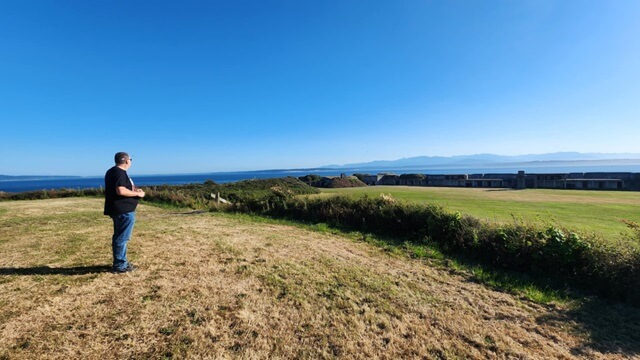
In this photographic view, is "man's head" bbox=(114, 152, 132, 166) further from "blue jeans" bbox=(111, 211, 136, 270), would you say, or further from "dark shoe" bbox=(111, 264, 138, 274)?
"dark shoe" bbox=(111, 264, 138, 274)

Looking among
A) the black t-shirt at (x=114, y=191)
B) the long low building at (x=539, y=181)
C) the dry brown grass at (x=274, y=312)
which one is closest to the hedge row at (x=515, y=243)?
the dry brown grass at (x=274, y=312)

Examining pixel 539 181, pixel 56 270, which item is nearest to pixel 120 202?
pixel 56 270

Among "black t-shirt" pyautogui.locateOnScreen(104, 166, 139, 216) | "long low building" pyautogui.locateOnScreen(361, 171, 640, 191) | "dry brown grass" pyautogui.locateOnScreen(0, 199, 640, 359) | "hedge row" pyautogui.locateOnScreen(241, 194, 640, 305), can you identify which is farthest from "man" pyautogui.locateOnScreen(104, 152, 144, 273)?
"long low building" pyautogui.locateOnScreen(361, 171, 640, 191)

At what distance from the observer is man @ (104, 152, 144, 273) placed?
436 centimetres

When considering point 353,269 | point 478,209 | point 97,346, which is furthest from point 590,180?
point 97,346

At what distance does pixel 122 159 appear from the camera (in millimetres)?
4539

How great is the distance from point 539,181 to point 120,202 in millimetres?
22843

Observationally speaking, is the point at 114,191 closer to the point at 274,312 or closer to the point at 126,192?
the point at 126,192

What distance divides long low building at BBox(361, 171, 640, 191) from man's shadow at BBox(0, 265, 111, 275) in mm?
22178

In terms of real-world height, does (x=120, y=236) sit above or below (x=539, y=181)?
above

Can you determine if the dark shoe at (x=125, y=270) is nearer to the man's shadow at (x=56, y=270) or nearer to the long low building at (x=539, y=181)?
the man's shadow at (x=56, y=270)

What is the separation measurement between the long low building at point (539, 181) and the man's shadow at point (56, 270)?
873 inches

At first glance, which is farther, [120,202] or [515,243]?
[515,243]

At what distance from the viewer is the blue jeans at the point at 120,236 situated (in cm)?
448
